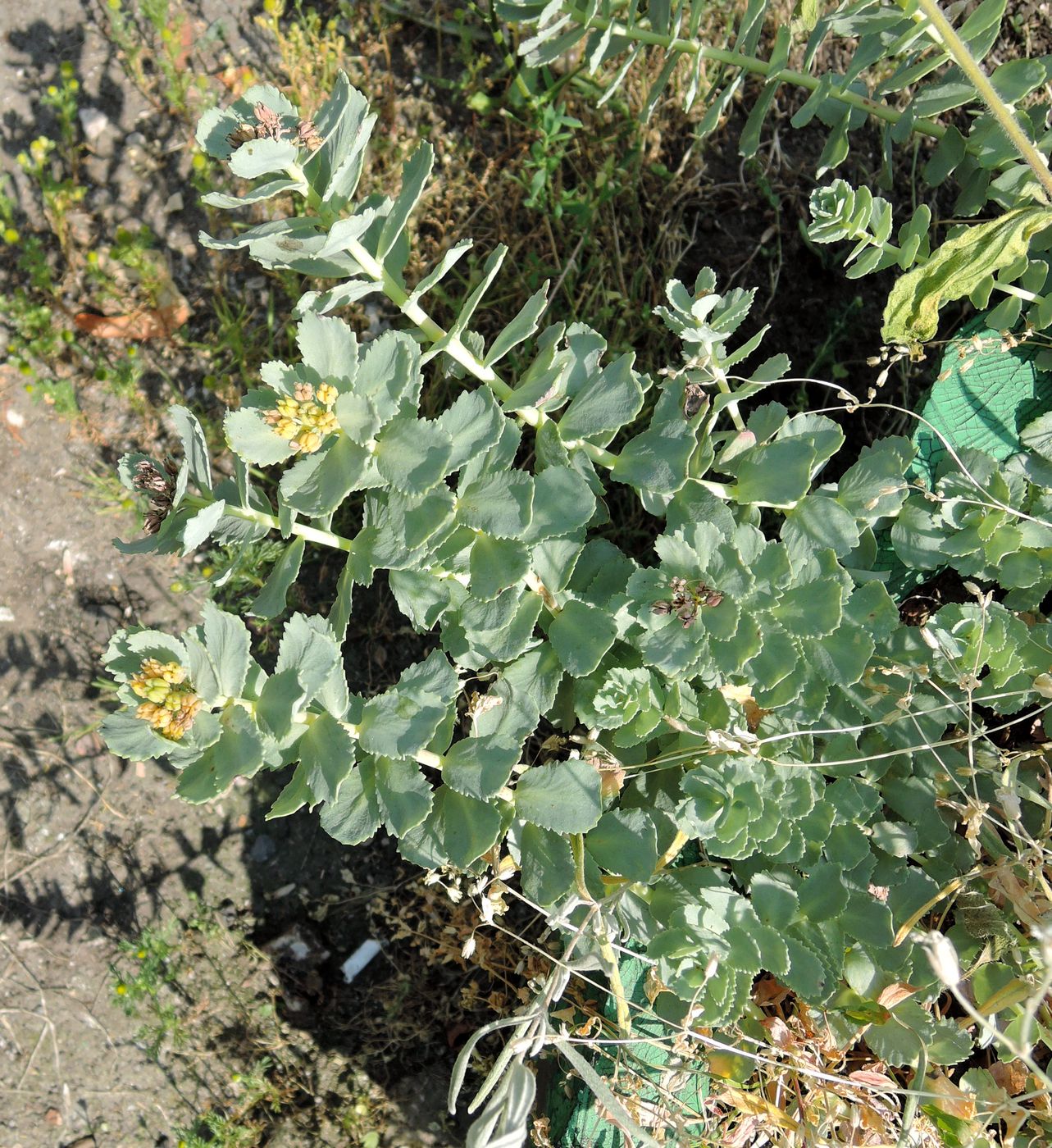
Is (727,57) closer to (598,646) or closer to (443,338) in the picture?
(443,338)

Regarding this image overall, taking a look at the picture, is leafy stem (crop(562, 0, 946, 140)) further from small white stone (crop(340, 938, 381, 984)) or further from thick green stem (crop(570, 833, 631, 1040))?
small white stone (crop(340, 938, 381, 984))

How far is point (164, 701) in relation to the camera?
138cm

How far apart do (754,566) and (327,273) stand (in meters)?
0.85

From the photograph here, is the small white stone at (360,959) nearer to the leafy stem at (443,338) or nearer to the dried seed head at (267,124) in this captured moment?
the leafy stem at (443,338)

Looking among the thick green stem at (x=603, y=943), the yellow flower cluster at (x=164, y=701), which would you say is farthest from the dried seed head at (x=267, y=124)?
the thick green stem at (x=603, y=943)

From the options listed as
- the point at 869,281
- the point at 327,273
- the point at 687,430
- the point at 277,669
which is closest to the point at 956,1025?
the point at 687,430

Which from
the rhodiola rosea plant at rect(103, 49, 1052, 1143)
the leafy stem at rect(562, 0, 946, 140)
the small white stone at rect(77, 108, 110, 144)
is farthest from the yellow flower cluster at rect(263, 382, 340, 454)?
the small white stone at rect(77, 108, 110, 144)

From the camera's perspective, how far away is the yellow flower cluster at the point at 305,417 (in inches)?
54.4

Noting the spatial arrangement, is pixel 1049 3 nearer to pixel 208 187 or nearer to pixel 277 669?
pixel 208 187

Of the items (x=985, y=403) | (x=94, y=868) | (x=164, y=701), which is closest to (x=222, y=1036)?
(x=94, y=868)

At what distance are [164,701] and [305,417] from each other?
0.46 metres

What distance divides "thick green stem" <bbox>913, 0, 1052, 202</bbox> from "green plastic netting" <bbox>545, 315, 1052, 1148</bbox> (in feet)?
1.10

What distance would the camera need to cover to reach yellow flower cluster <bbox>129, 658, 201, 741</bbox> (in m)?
1.38

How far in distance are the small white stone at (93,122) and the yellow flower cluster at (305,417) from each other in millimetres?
1919
